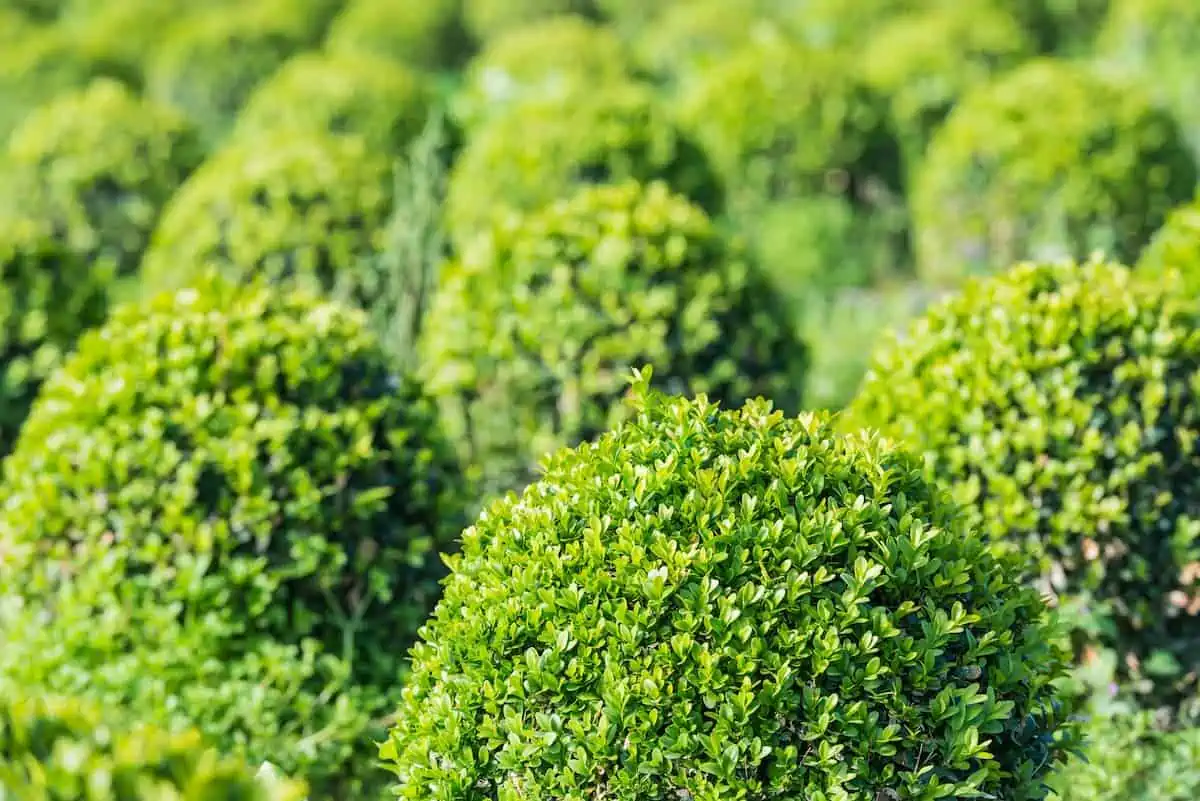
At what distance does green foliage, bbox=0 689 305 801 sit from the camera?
1.82 metres

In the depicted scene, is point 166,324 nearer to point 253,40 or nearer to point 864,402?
point 864,402

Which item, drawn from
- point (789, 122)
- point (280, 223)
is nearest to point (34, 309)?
point (280, 223)

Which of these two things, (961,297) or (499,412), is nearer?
(961,297)

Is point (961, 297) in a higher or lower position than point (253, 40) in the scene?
lower

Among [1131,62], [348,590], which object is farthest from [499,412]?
[1131,62]

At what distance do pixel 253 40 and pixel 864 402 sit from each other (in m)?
15.6

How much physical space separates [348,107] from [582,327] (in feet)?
25.3

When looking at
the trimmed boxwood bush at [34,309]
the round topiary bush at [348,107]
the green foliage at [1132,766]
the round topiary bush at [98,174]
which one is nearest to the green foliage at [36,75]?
the round topiary bush at [348,107]

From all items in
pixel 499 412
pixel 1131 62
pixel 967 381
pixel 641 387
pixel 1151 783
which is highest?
pixel 1131 62

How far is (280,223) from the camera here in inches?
292

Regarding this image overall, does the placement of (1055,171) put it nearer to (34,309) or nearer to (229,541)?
(34,309)

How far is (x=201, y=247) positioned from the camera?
7.41 metres

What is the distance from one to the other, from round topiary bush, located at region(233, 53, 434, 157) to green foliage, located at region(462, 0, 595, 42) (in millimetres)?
8085

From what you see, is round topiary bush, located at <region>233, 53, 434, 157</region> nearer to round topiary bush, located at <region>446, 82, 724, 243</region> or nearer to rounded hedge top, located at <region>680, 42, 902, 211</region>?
rounded hedge top, located at <region>680, 42, 902, 211</region>
